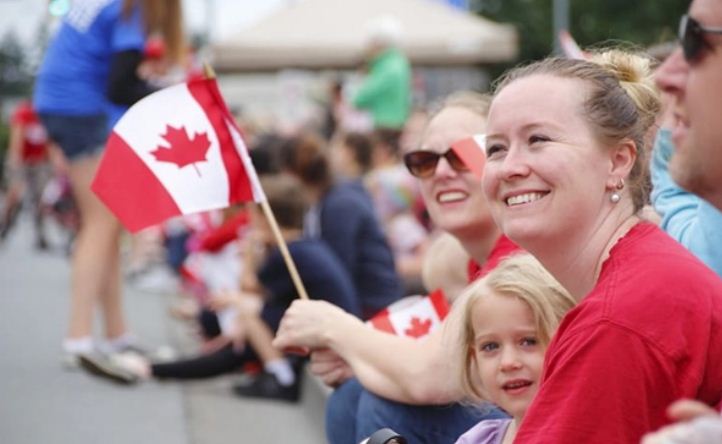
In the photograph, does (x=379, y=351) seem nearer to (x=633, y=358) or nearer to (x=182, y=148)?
(x=182, y=148)

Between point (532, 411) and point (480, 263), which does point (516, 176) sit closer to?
point (532, 411)

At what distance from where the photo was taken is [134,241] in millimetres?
13719

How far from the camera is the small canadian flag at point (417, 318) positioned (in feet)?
13.2

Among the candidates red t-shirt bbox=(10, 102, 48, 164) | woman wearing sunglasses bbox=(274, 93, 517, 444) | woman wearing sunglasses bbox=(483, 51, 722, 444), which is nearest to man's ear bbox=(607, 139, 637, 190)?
woman wearing sunglasses bbox=(483, 51, 722, 444)

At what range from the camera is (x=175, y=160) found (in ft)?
13.6

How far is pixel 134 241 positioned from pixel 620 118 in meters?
11.4

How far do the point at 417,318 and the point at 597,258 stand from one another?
1.46 meters

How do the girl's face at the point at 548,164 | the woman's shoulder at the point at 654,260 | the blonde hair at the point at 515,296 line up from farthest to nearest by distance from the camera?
1. the blonde hair at the point at 515,296
2. the girl's face at the point at 548,164
3. the woman's shoulder at the point at 654,260

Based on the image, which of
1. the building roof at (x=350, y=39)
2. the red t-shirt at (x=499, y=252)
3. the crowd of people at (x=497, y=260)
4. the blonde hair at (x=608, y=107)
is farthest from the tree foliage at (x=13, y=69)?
the blonde hair at (x=608, y=107)

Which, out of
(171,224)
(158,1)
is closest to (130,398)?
(158,1)

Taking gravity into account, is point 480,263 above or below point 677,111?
below

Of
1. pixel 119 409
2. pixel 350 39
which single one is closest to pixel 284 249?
pixel 119 409

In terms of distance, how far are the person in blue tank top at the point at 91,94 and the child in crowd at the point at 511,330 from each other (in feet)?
11.7

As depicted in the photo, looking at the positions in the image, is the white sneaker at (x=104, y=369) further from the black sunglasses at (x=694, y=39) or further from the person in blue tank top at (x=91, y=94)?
the black sunglasses at (x=694, y=39)
